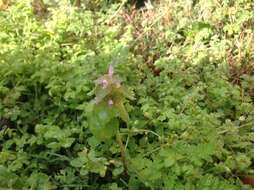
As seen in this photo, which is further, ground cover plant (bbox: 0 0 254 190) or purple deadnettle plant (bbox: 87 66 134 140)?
ground cover plant (bbox: 0 0 254 190)

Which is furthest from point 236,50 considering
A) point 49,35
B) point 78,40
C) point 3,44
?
point 3,44

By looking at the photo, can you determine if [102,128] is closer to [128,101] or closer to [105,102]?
[105,102]

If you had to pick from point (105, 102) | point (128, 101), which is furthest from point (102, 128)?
point (128, 101)

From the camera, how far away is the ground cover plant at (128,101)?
1.36 m

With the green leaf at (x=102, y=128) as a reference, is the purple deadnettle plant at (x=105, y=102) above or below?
above

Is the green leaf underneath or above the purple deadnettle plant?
underneath

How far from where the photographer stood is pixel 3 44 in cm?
238

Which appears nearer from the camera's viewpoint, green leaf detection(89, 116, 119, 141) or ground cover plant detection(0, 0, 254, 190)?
green leaf detection(89, 116, 119, 141)

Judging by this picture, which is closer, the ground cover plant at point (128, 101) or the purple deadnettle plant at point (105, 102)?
the purple deadnettle plant at point (105, 102)

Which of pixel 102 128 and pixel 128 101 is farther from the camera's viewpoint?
pixel 128 101

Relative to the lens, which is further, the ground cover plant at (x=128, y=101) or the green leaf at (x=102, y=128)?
the ground cover plant at (x=128, y=101)

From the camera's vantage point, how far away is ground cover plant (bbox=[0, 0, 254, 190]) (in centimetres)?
136

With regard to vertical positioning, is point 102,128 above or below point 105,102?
below

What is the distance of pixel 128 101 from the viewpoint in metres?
1.31
